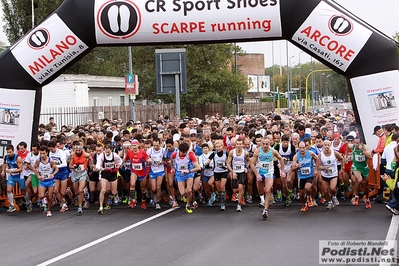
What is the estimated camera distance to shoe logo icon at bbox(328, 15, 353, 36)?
12820 mm

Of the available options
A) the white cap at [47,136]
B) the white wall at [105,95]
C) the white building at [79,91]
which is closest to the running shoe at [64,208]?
the white cap at [47,136]

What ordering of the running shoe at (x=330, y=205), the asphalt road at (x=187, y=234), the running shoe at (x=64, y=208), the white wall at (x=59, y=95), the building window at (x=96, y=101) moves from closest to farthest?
the asphalt road at (x=187, y=234) → the running shoe at (x=330, y=205) → the running shoe at (x=64, y=208) → the white wall at (x=59, y=95) → the building window at (x=96, y=101)

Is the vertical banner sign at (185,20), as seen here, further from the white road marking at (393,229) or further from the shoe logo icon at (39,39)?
the white road marking at (393,229)

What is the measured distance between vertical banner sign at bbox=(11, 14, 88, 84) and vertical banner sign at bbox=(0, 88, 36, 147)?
578 mm

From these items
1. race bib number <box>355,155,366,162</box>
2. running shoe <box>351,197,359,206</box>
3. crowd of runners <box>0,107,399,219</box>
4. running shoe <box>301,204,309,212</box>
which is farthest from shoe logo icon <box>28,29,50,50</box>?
running shoe <box>351,197,359,206</box>

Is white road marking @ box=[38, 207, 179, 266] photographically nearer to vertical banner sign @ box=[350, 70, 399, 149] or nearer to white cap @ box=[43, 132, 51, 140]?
vertical banner sign @ box=[350, 70, 399, 149]

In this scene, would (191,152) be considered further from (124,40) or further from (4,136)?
(4,136)

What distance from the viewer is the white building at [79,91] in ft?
110

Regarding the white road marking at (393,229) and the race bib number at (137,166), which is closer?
the white road marking at (393,229)

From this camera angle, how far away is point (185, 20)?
1335cm

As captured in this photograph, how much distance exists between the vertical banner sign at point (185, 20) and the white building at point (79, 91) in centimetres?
2024

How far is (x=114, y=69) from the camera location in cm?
6019

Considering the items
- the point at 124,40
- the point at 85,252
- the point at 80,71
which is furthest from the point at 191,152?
the point at 80,71

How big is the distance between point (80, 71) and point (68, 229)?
152 feet
